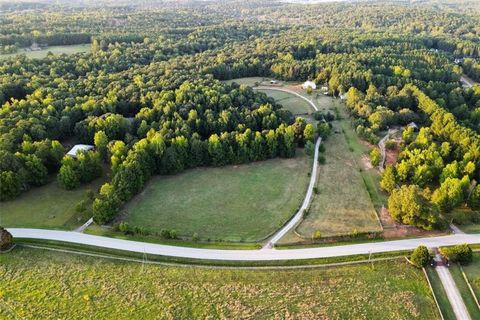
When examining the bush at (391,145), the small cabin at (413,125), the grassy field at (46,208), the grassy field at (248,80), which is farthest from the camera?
the grassy field at (248,80)

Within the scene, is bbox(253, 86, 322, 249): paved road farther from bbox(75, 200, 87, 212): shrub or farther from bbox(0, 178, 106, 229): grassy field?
bbox(0, 178, 106, 229): grassy field

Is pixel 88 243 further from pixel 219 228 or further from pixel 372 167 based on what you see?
pixel 372 167

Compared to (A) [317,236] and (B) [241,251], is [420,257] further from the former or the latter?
(B) [241,251]

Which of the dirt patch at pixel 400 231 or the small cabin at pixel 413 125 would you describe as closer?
the dirt patch at pixel 400 231

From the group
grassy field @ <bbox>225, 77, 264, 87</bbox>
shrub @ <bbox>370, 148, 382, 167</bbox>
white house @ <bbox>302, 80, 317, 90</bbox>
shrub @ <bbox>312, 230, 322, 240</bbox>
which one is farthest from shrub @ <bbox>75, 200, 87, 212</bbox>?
white house @ <bbox>302, 80, 317, 90</bbox>

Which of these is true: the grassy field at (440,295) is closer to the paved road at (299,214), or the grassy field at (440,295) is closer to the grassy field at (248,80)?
the paved road at (299,214)

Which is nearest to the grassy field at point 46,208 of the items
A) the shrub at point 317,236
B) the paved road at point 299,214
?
the paved road at point 299,214
